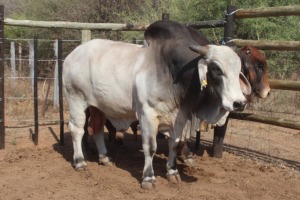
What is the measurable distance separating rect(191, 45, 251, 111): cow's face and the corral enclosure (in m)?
1.22

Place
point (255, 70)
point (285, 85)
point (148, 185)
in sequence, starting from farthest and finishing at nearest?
point (285, 85)
point (255, 70)
point (148, 185)

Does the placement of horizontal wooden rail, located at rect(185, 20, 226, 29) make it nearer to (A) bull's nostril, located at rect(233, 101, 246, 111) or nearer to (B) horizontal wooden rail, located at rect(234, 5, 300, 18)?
(B) horizontal wooden rail, located at rect(234, 5, 300, 18)

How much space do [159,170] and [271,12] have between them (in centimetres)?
256

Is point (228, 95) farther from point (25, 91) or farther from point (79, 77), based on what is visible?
point (25, 91)

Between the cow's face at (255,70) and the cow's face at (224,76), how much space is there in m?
0.69

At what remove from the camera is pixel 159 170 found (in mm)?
6105

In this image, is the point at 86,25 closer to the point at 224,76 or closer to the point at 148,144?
the point at 148,144

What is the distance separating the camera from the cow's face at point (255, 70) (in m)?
5.39

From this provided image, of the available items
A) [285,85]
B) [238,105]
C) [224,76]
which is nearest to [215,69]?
[224,76]

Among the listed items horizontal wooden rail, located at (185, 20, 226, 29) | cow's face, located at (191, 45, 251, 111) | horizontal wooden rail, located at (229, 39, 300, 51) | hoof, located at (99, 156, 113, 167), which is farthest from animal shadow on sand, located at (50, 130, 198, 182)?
horizontal wooden rail, located at (185, 20, 226, 29)

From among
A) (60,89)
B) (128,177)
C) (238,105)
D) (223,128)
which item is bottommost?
(128,177)

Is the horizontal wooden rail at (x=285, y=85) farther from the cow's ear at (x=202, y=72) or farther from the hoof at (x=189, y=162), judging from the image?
the cow's ear at (x=202, y=72)

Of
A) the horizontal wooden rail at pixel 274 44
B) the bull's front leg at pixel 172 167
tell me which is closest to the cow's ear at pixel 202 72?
the bull's front leg at pixel 172 167

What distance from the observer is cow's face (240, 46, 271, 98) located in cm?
539
